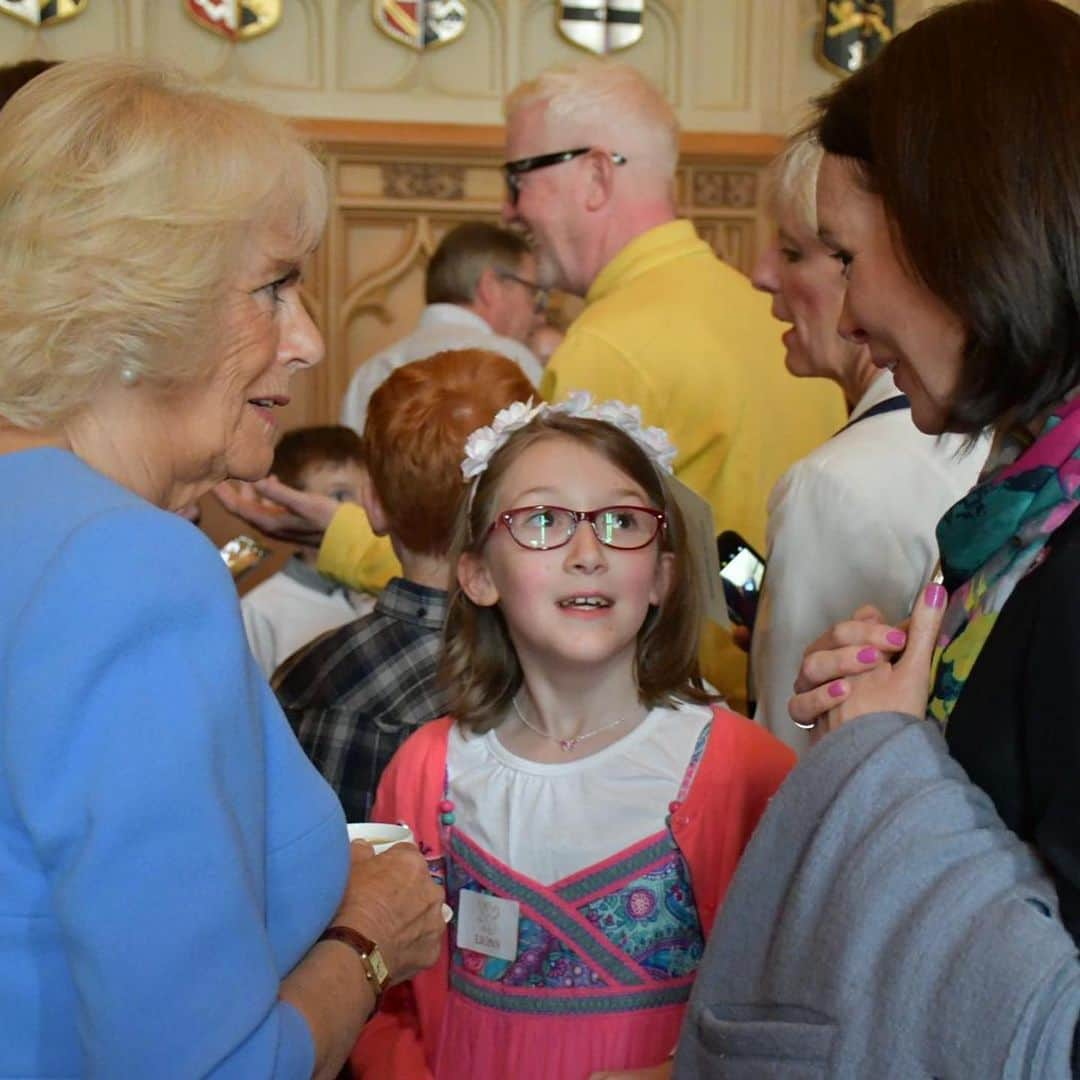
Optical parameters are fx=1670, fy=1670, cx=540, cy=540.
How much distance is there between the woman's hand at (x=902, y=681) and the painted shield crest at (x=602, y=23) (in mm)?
5785

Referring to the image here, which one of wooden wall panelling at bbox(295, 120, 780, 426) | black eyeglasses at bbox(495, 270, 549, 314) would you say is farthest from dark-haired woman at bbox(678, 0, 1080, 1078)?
wooden wall panelling at bbox(295, 120, 780, 426)

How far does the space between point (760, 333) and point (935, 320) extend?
1943mm

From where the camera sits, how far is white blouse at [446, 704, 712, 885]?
2381 mm

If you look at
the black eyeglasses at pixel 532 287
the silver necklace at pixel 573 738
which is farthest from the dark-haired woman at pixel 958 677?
the black eyeglasses at pixel 532 287

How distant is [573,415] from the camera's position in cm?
263

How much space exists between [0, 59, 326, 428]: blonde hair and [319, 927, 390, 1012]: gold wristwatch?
60cm

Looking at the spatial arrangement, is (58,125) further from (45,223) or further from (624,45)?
(624,45)

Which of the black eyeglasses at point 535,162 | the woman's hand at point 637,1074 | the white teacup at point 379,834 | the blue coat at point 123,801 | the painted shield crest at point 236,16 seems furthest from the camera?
the painted shield crest at point 236,16

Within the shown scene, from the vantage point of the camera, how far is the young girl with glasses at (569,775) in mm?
2322

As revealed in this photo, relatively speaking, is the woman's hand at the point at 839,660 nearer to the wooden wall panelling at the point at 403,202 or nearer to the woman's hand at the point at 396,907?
the woman's hand at the point at 396,907

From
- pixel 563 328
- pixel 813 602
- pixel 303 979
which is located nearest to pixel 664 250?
pixel 813 602

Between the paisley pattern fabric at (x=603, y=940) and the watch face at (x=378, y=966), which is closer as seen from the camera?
the watch face at (x=378, y=966)

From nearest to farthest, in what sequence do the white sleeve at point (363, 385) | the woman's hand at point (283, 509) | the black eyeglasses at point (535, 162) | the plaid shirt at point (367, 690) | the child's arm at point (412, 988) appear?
the child's arm at point (412, 988)
the plaid shirt at point (367, 690)
the woman's hand at point (283, 509)
the black eyeglasses at point (535, 162)
the white sleeve at point (363, 385)

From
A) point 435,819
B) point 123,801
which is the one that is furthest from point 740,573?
point 123,801
